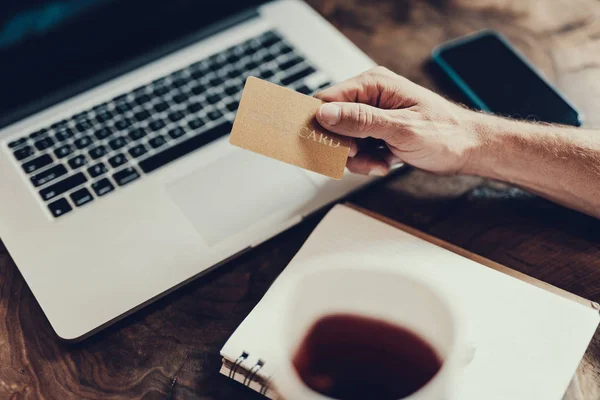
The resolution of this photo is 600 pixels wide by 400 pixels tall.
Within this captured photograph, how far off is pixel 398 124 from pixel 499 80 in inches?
9.3

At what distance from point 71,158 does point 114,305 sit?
0.21m

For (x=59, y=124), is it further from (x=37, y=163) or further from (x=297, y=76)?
(x=297, y=76)

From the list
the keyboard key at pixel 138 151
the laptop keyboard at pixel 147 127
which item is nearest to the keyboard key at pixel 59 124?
the laptop keyboard at pixel 147 127

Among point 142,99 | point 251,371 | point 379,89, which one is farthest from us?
point 142,99

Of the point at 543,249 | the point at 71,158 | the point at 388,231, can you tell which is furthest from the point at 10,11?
the point at 543,249

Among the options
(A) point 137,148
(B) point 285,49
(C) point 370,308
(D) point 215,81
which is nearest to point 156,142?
(A) point 137,148

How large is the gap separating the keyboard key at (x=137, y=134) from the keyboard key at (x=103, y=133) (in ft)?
0.10

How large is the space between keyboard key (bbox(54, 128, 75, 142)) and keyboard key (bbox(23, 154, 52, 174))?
0.10 ft

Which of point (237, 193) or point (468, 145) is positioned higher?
point (468, 145)

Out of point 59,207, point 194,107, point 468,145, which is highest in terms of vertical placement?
point 468,145

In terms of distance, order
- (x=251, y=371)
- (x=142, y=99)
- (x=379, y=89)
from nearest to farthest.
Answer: (x=251, y=371)
(x=379, y=89)
(x=142, y=99)

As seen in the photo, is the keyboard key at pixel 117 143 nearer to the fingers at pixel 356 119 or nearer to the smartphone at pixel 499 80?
the fingers at pixel 356 119

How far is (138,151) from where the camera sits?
0.67 metres

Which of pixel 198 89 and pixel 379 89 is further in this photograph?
pixel 198 89
